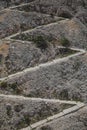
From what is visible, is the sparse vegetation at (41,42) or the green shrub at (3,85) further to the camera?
the sparse vegetation at (41,42)

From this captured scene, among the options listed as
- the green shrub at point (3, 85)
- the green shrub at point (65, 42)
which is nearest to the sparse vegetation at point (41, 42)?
the green shrub at point (65, 42)

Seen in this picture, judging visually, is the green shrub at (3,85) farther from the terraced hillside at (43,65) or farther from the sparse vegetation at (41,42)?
the sparse vegetation at (41,42)

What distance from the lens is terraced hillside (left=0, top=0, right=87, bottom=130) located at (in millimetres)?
10430

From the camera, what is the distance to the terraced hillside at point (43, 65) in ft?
34.2

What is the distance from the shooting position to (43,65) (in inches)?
453

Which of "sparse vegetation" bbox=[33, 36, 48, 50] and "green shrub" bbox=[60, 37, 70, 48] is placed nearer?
"sparse vegetation" bbox=[33, 36, 48, 50]

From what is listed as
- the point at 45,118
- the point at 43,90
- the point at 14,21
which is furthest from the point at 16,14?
the point at 45,118

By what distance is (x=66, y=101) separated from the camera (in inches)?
424

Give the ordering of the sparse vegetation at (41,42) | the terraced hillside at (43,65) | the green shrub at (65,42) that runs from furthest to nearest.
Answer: the green shrub at (65,42) < the sparse vegetation at (41,42) < the terraced hillside at (43,65)

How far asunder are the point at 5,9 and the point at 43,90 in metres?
3.92

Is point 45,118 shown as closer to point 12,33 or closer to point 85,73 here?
point 85,73

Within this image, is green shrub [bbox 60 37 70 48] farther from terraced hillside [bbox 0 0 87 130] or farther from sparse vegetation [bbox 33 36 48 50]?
sparse vegetation [bbox 33 36 48 50]

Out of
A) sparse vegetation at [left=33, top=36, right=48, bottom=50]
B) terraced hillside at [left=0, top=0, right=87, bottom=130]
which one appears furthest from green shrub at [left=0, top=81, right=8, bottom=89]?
sparse vegetation at [left=33, top=36, right=48, bottom=50]

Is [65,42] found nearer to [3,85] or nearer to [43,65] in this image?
[43,65]
